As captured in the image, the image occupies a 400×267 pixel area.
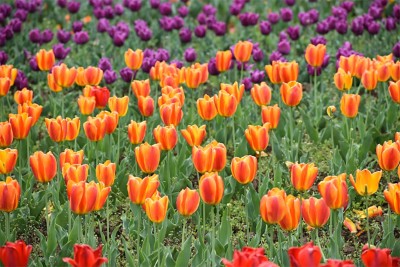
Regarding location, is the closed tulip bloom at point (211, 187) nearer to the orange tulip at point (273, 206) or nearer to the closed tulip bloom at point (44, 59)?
the orange tulip at point (273, 206)

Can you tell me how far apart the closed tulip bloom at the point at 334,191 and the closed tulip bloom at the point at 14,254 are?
1323 millimetres

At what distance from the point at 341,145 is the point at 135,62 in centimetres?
180

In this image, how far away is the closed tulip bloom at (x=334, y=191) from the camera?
358 cm

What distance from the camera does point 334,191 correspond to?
11.8 feet

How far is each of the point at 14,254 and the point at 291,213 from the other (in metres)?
1.21

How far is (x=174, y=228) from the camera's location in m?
4.55

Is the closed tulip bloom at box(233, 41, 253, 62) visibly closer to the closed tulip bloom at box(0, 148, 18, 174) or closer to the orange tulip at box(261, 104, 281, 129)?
the orange tulip at box(261, 104, 281, 129)

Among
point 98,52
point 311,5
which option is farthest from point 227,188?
point 311,5

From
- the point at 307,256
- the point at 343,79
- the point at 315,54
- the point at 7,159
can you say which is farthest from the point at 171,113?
the point at 307,256

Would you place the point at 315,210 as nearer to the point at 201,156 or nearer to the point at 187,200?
the point at 187,200

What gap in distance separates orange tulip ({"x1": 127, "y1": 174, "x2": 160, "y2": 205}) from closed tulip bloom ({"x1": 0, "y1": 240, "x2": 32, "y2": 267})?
0.66 meters

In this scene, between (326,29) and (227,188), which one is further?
(326,29)

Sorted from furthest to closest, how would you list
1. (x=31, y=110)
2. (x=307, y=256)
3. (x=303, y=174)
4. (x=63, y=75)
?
(x=63, y=75) < (x=31, y=110) < (x=303, y=174) < (x=307, y=256)

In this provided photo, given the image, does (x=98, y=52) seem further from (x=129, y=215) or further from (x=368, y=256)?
(x=368, y=256)
